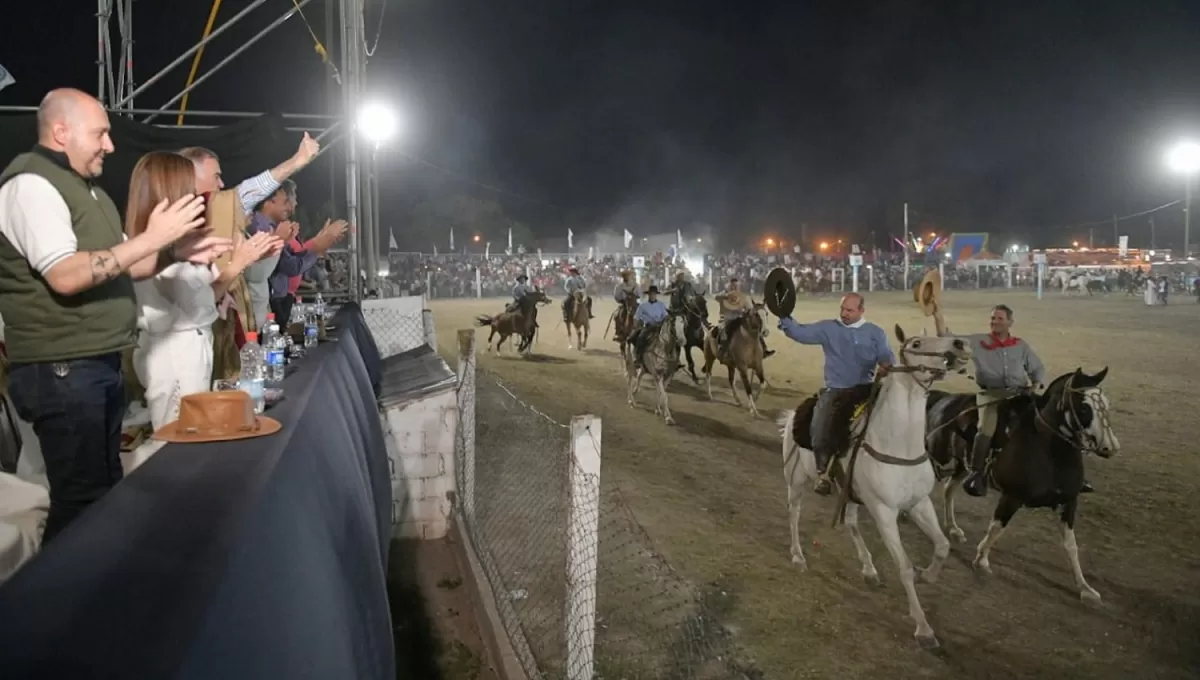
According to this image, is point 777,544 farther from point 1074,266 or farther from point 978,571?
point 1074,266

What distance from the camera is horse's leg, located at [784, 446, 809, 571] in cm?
736

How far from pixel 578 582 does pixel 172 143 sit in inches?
254

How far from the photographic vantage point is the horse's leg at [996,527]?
277 inches

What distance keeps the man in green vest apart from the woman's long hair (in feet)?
0.82

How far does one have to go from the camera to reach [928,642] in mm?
5797

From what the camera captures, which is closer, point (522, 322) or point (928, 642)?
point (928, 642)

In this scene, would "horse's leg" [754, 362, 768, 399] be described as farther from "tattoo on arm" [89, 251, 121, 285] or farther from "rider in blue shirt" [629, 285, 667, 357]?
"tattoo on arm" [89, 251, 121, 285]

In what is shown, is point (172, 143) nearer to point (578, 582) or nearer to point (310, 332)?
point (310, 332)

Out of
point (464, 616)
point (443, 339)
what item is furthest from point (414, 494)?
point (443, 339)

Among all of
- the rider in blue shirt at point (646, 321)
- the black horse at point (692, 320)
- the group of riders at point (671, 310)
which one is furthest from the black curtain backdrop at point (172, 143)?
the black horse at point (692, 320)

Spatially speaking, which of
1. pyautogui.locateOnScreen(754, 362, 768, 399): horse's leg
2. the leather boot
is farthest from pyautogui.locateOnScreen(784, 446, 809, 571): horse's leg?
pyautogui.locateOnScreen(754, 362, 768, 399): horse's leg

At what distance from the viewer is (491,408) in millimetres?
13883

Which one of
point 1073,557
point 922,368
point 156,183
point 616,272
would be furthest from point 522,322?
point 616,272

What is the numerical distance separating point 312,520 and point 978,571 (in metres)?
6.38
